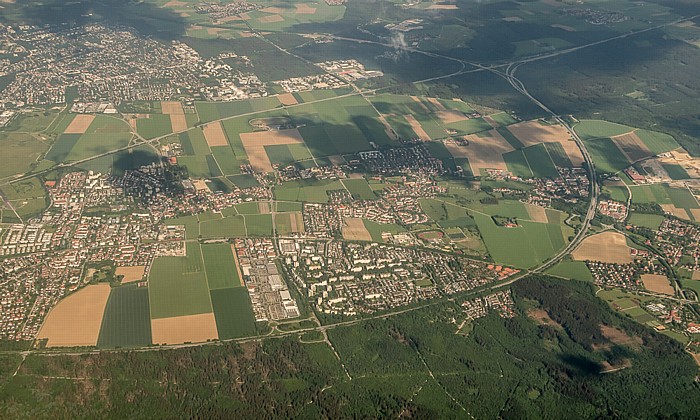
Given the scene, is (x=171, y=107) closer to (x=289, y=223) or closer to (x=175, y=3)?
(x=289, y=223)

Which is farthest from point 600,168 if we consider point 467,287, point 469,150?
point 467,287

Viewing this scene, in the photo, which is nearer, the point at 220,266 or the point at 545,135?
the point at 220,266

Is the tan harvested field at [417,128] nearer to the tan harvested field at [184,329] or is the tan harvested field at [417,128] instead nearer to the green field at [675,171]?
the green field at [675,171]

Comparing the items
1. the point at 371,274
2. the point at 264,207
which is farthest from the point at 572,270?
the point at 264,207

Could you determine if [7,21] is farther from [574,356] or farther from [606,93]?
[574,356]

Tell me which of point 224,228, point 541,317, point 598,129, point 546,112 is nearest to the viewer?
point 541,317

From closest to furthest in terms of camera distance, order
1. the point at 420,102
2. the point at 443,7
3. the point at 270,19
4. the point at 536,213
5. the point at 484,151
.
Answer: the point at 536,213 → the point at 484,151 → the point at 420,102 → the point at 270,19 → the point at 443,7

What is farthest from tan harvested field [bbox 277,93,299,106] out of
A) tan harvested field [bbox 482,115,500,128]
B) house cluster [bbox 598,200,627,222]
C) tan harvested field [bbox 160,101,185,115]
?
house cluster [bbox 598,200,627,222]
